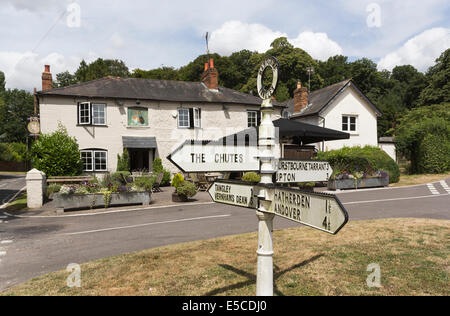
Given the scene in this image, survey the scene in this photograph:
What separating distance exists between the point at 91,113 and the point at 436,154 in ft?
79.1

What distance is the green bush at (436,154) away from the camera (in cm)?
2091

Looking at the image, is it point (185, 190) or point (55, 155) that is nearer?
point (185, 190)

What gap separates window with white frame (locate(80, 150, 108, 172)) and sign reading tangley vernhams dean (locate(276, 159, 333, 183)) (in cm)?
1916

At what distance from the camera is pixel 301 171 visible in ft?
9.33

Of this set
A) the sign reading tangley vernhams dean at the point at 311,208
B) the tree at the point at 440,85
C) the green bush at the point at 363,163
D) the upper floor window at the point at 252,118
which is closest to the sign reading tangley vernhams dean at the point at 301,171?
the sign reading tangley vernhams dean at the point at 311,208

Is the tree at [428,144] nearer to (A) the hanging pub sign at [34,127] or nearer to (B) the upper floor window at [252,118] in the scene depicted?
(B) the upper floor window at [252,118]

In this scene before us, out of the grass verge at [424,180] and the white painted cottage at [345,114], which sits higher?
the white painted cottage at [345,114]

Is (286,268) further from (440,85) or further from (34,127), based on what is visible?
(440,85)

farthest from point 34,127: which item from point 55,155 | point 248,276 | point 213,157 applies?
point 213,157

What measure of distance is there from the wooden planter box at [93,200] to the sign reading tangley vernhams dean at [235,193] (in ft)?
34.1

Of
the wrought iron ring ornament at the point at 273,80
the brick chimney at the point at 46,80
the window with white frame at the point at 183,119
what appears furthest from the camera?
the window with white frame at the point at 183,119

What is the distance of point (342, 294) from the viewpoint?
380 centimetres

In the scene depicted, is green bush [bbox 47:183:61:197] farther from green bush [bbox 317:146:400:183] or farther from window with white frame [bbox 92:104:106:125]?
green bush [bbox 317:146:400:183]

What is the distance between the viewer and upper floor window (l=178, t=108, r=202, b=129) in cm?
2187
